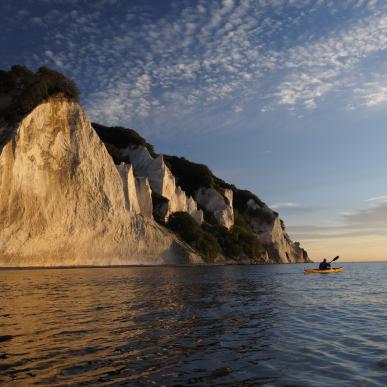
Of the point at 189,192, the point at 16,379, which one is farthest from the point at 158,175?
the point at 16,379

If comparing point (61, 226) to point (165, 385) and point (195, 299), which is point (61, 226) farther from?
point (165, 385)

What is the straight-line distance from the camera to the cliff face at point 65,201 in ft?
136

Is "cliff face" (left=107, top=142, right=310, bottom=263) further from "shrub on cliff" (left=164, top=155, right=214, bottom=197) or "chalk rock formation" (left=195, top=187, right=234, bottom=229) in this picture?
"shrub on cliff" (left=164, top=155, right=214, bottom=197)

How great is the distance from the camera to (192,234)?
71625 mm

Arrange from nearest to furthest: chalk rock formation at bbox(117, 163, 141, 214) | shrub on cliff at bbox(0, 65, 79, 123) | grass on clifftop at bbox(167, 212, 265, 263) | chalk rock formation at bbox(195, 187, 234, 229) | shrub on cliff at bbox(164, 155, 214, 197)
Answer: shrub on cliff at bbox(0, 65, 79, 123), chalk rock formation at bbox(117, 163, 141, 214), grass on clifftop at bbox(167, 212, 265, 263), chalk rock formation at bbox(195, 187, 234, 229), shrub on cliff at bbox(164, 155, 214, 197)

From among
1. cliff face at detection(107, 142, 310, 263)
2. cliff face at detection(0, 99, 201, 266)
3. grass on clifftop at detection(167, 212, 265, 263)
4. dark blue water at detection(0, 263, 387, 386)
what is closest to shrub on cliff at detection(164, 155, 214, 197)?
cliff face at detection(107, 142, 310, 263)

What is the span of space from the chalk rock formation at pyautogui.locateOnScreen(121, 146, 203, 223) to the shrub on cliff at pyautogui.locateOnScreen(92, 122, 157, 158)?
19.5ft

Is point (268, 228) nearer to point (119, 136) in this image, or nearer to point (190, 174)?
point (190, 174)

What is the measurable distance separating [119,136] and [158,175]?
1849cm

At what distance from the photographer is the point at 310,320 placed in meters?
14.4

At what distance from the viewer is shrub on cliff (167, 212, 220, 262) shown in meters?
71.7

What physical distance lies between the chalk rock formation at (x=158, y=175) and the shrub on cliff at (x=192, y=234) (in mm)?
1750

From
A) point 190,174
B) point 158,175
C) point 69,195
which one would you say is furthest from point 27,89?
point 190,174

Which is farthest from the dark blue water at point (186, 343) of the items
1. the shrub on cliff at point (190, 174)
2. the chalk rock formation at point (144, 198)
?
the shrub on cliff at point (190, 174)
